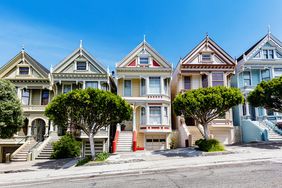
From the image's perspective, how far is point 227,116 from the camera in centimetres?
2486

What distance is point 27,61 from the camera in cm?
2631

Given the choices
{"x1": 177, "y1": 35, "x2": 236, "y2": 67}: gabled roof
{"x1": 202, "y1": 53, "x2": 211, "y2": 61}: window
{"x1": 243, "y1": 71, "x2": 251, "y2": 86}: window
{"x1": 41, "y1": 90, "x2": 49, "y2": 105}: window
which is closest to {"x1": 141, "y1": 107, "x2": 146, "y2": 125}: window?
{"x1": 177, "y1": 35, "x2": 236, "y2": 67}: gabled roof

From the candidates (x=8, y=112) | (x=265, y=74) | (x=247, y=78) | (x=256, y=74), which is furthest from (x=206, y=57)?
(x=8, y=112)

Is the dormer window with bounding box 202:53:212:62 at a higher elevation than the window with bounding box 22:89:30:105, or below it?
higher

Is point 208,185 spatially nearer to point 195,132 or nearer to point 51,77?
point 195,132

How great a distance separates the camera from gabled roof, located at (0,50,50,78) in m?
25.9

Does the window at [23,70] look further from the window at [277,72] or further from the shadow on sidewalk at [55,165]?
the window at [277,72]

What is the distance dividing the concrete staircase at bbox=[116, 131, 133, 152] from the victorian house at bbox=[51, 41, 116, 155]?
2724 mm

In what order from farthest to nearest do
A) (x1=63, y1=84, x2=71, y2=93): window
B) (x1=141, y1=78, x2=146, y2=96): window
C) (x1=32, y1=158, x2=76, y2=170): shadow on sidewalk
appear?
1. (x1=63, y1=84, x2=71, y2=93): window
2. (x1=141, y1=78, x2=146, y2=96): window
3. (x1=32, y1=158, x2=76, y2=170): shadow on sidewalk

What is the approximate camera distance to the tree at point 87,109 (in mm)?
15234

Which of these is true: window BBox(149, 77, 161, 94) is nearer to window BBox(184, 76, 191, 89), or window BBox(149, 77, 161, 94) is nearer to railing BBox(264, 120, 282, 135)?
window BBox(184, 76, 191, 89)

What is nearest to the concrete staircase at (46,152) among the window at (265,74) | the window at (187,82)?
the window at (187,82)

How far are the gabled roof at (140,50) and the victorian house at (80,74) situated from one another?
2.26 m

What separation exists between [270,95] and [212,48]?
10.1 metres
